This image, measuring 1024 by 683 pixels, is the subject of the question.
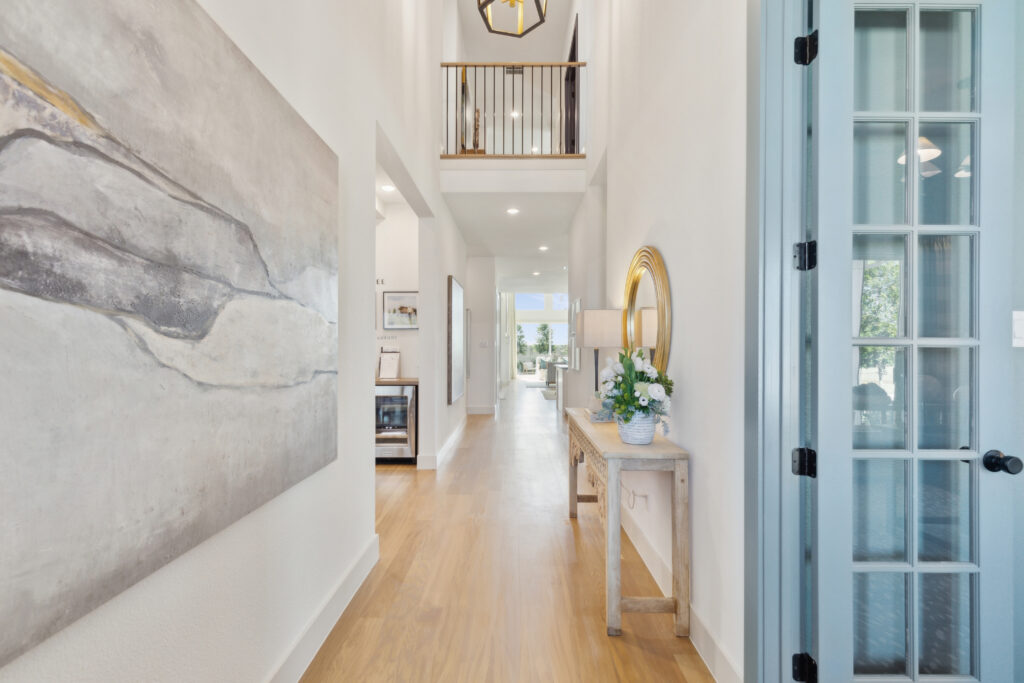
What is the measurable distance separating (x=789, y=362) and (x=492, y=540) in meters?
2.21

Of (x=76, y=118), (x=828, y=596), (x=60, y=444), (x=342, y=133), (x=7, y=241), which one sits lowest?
(x=828, y=596)

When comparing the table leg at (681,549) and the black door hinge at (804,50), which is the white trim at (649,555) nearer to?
the table leg at (681,549)

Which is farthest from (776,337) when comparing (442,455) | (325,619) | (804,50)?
(442,455)

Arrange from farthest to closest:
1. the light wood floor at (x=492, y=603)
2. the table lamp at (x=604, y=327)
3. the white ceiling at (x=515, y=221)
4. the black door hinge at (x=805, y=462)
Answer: the white ceiling at (x=515, y=221)
the table lamp at (x=604, y=327)
the light wood floor at (x=492, y=603)
the black door hinge at (x=805, y=462)

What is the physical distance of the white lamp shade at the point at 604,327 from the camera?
3348 millimetres

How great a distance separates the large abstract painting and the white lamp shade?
2.22 metres

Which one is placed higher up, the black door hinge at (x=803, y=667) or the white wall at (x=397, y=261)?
the white wall at (x=397, y=261)

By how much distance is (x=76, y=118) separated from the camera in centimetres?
87

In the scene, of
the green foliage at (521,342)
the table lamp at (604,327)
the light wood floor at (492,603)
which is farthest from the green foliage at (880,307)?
the green foliage at (521,342)

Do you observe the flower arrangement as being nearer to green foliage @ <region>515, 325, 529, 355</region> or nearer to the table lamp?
the table lamp

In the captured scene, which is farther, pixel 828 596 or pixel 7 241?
pixel 828 596

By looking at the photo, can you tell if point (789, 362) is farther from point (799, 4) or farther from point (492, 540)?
point (492, 540)

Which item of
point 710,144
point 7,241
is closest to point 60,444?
point 7,241

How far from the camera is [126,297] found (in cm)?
99
